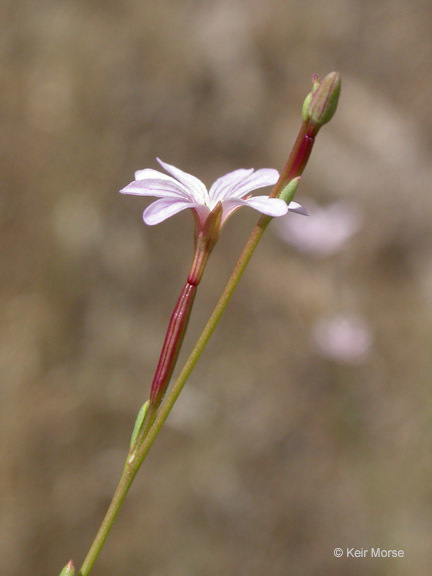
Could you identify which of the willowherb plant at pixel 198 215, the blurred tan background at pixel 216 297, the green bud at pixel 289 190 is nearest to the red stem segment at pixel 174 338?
the willowherb plant at pixel 198 215

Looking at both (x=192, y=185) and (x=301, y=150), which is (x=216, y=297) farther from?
(x=301, y=150)

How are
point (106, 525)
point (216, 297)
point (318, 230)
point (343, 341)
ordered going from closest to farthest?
point (106, 525), point (343, 341), point (318, 230), point (216, 297)

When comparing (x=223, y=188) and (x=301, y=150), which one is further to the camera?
(x=223, y=188)

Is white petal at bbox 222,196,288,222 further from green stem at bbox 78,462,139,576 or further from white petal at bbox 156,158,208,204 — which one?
green stem at bbox 78,462,139,576

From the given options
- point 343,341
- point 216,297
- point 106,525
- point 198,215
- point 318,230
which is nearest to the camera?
point 106,525

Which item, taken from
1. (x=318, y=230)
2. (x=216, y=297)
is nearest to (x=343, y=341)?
(x=318, y=230)

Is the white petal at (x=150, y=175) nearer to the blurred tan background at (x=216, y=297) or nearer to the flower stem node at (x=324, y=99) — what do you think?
the flower stem node at (x=324, y=99)
